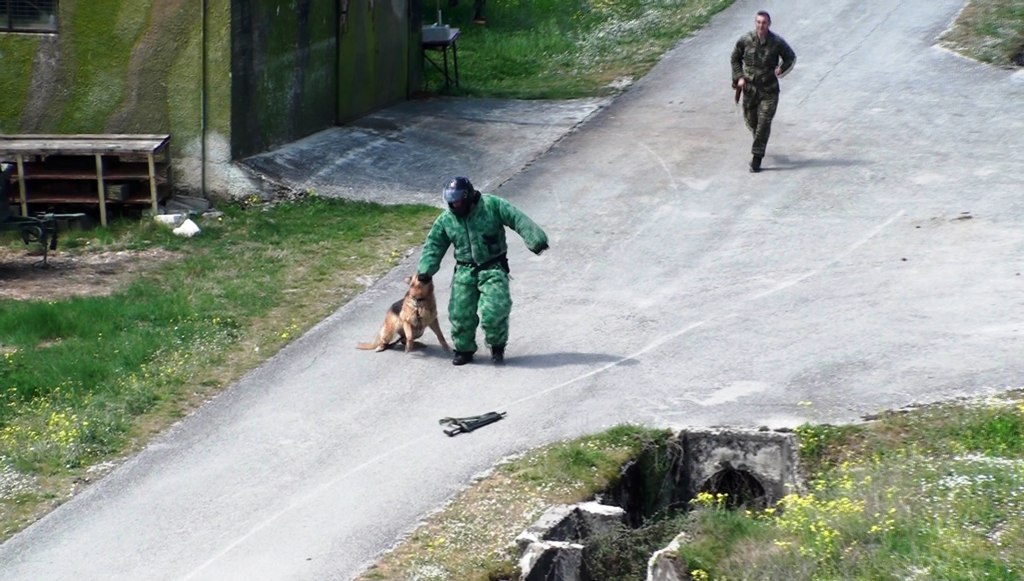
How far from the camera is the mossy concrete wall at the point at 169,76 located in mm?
17281

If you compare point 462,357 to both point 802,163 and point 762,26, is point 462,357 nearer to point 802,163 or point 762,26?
point 762,26

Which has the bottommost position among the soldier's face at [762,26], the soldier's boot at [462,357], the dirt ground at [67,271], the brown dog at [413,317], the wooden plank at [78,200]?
the dirt ground at [67,271]

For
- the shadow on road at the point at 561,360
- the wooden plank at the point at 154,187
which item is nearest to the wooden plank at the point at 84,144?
the wooden plank at the point at 154,187

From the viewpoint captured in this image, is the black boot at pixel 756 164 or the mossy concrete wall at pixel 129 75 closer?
the mossy concrete wall at pixel 129 75

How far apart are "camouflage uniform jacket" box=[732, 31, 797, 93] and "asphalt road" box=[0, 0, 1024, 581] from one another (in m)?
1.20

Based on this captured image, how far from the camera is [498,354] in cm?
1252

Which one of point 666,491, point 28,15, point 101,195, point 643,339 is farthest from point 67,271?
point 666,491

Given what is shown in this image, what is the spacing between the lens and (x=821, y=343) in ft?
41.0

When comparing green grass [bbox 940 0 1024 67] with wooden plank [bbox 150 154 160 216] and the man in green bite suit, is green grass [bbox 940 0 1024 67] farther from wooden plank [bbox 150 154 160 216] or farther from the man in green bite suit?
wooden plank [bbox 150 154 160 216]

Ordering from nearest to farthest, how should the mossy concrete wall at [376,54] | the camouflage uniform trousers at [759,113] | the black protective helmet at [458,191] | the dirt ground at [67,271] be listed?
the black protective helmet at [458,191] → the dirt ground at [67,271] → the camouflage uniform trousers at [759,113] → the mossy concrete wall at [376,54]

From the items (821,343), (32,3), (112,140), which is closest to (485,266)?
(821,343)

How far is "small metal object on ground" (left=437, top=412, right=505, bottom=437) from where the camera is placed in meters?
11.1

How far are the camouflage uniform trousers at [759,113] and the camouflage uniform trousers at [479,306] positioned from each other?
590 cm

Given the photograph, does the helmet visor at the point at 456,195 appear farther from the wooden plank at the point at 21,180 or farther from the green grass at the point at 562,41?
the green grass at the point at 562,41
